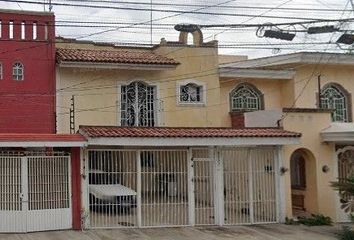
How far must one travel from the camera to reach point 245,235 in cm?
1638

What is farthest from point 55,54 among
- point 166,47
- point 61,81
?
point 166,47

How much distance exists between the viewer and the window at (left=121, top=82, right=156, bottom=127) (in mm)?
22297

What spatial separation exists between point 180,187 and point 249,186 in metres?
2.28

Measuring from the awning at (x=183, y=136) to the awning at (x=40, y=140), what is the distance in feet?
1.05

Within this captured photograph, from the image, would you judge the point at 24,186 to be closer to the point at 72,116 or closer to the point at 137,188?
the point at 137,188

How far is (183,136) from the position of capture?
674 inches

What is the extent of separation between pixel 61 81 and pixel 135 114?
3.07 m

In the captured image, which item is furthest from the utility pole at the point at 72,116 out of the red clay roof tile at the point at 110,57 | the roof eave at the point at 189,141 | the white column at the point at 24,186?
the white column at the point at 24,186

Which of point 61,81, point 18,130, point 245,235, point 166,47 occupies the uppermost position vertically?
point 166,47

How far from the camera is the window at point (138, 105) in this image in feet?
73.2

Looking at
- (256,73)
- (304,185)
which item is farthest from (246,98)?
(304,185)

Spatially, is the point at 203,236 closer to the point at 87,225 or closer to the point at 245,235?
the point at 245,235

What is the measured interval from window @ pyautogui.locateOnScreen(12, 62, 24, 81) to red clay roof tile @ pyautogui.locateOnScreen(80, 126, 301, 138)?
5.31 meters

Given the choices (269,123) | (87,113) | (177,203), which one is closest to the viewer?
(177,203)
